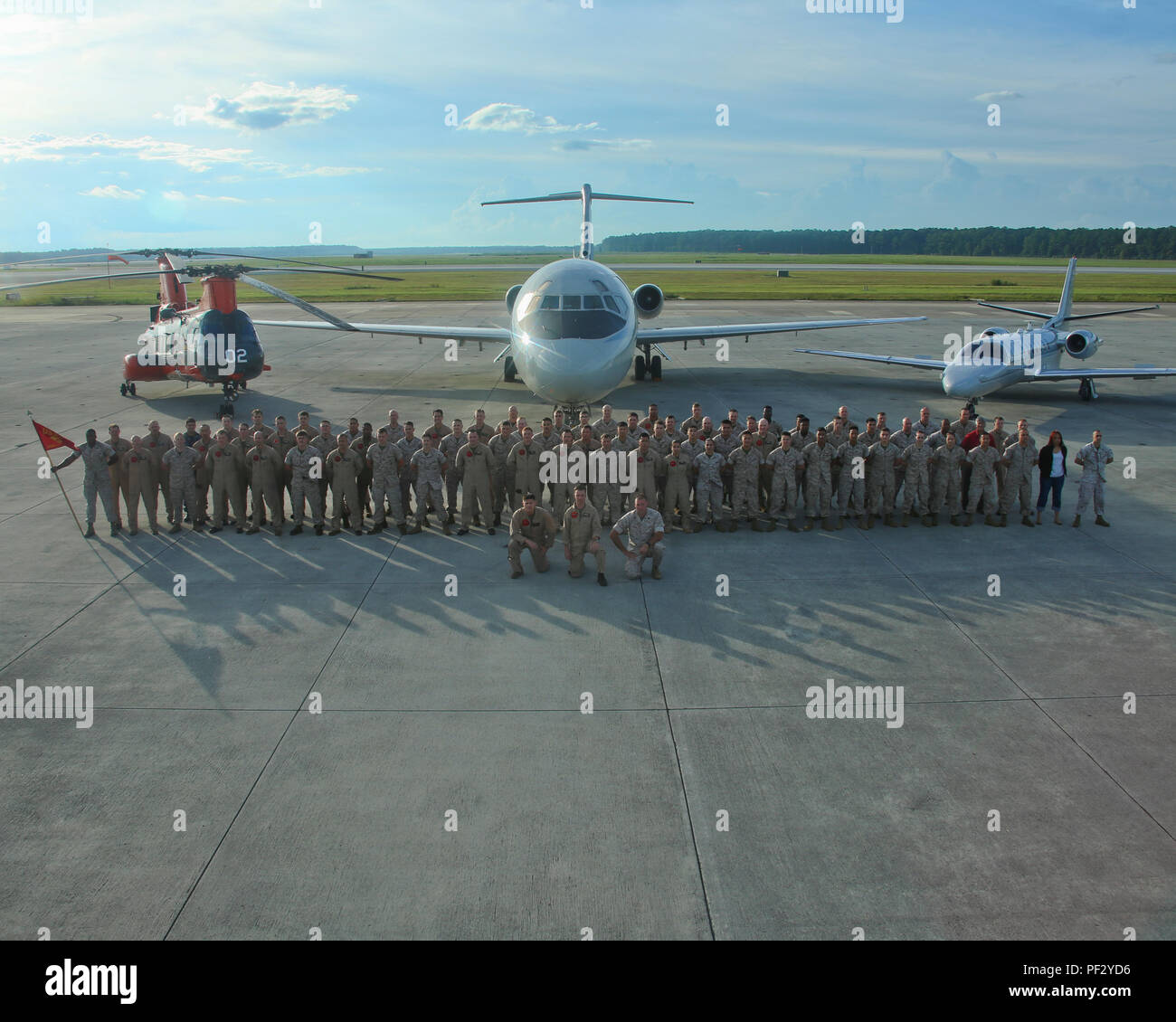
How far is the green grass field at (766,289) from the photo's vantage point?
5606 centimetres

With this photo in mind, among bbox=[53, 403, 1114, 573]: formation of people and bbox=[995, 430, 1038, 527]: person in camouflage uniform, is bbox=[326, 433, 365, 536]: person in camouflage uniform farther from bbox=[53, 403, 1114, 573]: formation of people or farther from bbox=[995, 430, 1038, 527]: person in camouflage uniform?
bbox=[995, 430, 1038, 527]: person in camouflage uniform

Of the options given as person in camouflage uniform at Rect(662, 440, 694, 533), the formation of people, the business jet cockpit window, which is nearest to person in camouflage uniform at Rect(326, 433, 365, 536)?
the formation of people

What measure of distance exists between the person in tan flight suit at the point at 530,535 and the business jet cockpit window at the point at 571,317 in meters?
5.65

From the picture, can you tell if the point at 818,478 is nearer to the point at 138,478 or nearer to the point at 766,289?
the point at 138,478

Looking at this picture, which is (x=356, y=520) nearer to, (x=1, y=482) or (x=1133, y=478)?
(x=1, y=482)

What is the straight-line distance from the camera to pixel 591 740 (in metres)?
6.51

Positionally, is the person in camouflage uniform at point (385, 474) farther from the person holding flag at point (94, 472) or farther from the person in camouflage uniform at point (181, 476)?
the person holding flag at point (94, 472)

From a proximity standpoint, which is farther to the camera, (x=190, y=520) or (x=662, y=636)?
(x=190, y=520)

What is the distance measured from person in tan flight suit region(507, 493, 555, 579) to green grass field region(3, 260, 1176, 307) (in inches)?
1302

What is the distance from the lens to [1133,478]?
14.1 metres

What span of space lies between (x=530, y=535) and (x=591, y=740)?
12.8 feet

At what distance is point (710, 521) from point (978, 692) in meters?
5.15
